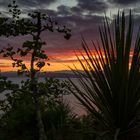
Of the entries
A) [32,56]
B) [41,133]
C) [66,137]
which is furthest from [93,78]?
[32,56]

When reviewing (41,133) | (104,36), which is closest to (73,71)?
(104,36)

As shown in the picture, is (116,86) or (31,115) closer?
(116,86)

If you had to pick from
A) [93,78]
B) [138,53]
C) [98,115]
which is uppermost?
[138,53]

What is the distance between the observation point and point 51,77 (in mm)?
9594

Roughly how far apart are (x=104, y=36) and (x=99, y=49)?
231mm

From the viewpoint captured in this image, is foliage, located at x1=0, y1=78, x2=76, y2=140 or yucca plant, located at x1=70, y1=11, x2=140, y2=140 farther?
foliage, located at x1=0, y1=78, x2=76, y2=140

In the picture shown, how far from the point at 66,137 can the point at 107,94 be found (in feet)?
9.76

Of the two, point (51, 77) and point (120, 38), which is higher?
point (120, 38)

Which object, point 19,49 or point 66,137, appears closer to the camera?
point 66,137

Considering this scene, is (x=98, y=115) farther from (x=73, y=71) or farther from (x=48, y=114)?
(x=48, y=114)

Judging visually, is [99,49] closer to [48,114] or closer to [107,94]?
[107,94]

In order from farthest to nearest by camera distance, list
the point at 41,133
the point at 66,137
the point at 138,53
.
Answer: the point at 41,133
the point at 66,137
the point at 138,53

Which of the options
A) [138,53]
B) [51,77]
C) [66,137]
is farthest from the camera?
[51,77]

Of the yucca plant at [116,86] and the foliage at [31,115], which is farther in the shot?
the foliage at [31,115]
